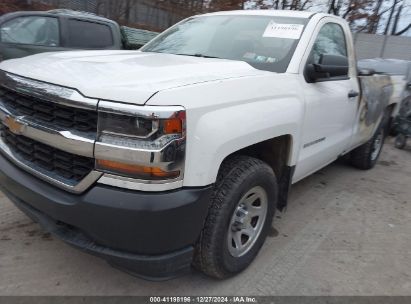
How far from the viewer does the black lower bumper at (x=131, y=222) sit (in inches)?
80.3

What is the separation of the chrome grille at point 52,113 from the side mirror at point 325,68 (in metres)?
1.83

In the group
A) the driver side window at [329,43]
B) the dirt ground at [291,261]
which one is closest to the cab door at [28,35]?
the dirt ground at [291,261]

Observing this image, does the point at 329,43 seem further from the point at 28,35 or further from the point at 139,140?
the point at 28,35

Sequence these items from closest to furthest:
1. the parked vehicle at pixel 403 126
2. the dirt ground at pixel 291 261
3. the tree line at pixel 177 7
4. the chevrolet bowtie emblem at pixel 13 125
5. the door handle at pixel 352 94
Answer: the chevrolet bowtie emblem at pixel 13 125
the dirt ground at pixel 291 261
the door handle at pixel 352 94
the parked vehicle at pixel 403 126
the tree line at pixel 177 7

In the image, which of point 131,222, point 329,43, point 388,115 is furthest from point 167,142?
point 388,115

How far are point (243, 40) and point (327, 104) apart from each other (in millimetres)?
900

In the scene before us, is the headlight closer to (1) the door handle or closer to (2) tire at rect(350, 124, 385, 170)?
(1) the door handle

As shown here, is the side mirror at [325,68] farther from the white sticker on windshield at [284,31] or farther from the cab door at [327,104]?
the white sticker on windshield at [284,31]

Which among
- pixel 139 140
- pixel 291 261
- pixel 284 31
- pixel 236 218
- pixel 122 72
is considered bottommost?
pixel 291 261

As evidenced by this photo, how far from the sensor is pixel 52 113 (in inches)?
88.2

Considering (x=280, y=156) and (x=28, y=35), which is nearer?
(x=280, y=156)

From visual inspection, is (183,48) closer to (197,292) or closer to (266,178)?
(266,178)

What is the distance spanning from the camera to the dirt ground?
2.71m

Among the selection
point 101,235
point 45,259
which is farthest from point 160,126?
point 45,259
